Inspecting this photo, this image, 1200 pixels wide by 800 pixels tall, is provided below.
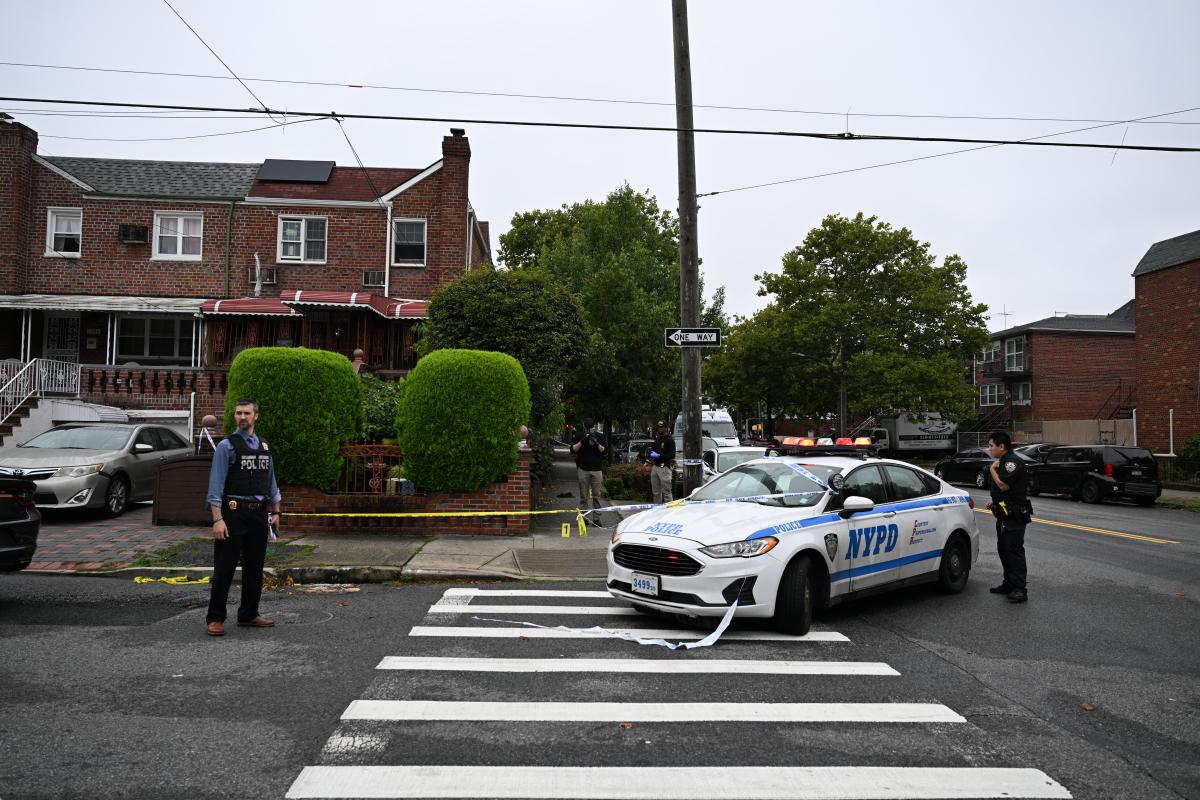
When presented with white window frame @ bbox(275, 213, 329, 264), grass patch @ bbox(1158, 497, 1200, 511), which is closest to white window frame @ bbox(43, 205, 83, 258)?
white window frame @ bbox(275, 213, 329, 264)

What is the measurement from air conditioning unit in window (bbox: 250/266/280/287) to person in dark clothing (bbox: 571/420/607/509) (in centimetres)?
1309

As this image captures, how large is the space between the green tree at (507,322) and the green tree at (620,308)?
4.65 m

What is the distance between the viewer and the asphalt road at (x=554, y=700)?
3883mm

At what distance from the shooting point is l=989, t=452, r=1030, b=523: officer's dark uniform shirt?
8.36m

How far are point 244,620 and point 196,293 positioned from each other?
19308mm

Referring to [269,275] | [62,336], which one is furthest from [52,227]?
[269,275]

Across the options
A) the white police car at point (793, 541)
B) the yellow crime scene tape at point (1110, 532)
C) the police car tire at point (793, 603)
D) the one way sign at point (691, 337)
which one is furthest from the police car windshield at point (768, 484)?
the yellow crime scene tape at point (1110, 532)

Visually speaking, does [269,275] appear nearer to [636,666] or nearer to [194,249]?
[194,249]

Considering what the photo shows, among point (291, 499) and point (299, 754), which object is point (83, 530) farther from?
point (299, 754)

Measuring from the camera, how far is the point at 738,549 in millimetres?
6527

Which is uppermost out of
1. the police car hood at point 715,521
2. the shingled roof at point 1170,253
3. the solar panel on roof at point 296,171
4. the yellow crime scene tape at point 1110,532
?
the solar panel on roof at point 296,171

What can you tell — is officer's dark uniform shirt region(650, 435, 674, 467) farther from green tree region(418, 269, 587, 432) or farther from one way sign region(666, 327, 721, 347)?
one way sign region(666, 327, 721, 347)

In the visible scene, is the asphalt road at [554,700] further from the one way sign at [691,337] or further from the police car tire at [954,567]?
the one way sign at [691,337]

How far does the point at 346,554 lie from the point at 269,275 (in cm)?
1585
